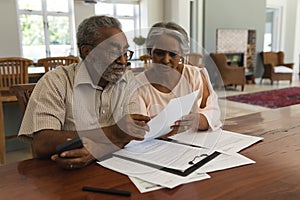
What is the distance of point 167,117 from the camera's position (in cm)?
100

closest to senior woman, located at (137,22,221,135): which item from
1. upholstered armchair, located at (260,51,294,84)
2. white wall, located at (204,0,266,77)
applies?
white wall, located at (204,0,266,77)

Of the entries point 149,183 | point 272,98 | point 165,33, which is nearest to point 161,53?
point 165,33

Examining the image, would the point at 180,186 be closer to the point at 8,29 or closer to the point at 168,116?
the point at 168,116

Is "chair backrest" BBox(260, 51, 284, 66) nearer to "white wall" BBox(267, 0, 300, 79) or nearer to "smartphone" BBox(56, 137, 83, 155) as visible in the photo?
"white wall" BBox(267, 0, 300, 79)

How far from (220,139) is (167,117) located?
21cm

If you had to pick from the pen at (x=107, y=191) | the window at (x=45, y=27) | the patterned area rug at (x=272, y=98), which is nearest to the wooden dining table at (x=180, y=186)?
the pen at (x=107, y=191)

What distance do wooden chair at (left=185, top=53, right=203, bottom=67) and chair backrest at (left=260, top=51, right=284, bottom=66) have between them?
22.4 feet

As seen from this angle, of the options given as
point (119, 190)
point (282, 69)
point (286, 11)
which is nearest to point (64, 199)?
point (119, 190)

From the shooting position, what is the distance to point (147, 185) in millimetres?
662

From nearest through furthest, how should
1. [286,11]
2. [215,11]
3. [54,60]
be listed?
1. [54,60]
2. [215,11]
3. [286,11]

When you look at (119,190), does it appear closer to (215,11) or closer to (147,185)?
(147,185)

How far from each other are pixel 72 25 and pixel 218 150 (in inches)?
227

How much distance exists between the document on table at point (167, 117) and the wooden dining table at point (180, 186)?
251mm

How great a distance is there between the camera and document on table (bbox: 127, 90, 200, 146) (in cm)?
96
